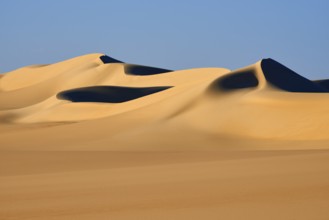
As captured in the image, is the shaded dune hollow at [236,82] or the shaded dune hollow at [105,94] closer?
the shaded dune hollow at [236,82]

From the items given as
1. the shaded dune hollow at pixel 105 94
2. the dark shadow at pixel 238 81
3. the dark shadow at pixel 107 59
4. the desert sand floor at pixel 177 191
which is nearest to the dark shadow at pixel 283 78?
the dark shadow at pixel 238 81

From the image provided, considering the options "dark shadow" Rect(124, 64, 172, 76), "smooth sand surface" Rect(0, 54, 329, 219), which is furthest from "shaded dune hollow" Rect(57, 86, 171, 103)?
"dark shadow" Rect(124, 64, 172, 76)

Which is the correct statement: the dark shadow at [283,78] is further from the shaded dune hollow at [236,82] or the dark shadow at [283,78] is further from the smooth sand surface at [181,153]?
the shaded dune hollow at [236,82]

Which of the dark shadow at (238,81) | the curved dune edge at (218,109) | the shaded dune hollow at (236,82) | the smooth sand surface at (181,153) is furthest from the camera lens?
the dark shadow at (238,81)

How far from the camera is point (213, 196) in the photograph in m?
10.2

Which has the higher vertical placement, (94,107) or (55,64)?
(55,64)

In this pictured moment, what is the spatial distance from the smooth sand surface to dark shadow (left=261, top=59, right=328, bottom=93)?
14 centimetres

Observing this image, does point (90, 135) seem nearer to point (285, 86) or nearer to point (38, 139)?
point (38, 139)

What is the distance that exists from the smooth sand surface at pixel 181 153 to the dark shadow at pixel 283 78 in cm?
14

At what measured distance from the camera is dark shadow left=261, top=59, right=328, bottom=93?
41812 millimetres

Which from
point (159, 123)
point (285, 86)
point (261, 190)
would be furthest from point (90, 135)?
point (261, 190)

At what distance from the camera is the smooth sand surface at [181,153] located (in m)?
9.39

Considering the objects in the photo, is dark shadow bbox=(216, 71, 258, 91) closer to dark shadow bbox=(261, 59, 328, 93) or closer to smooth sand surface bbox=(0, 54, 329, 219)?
smooth sand surface bbox=(0, 54, 329, 219)

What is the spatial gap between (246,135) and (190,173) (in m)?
A: 16.6
